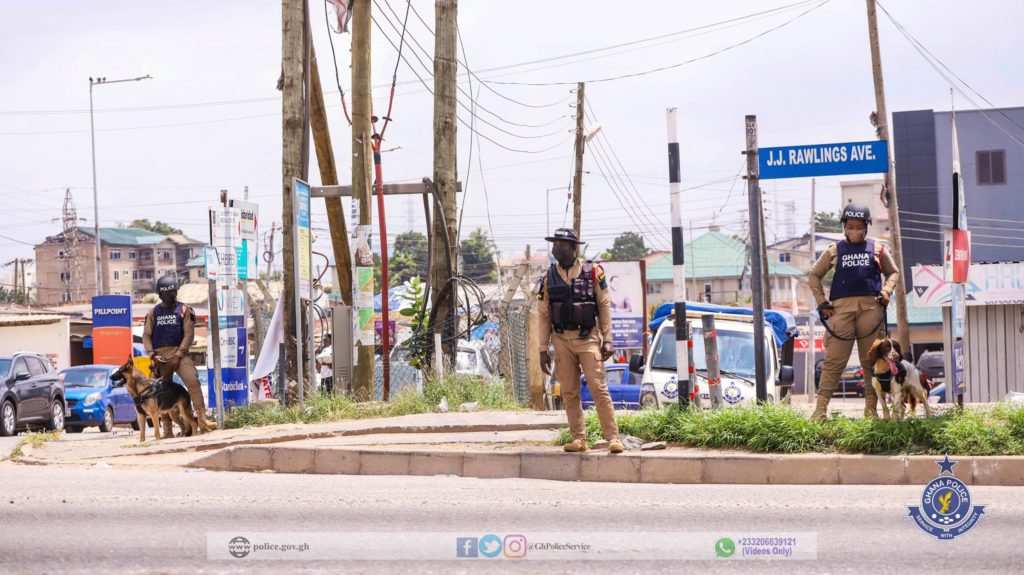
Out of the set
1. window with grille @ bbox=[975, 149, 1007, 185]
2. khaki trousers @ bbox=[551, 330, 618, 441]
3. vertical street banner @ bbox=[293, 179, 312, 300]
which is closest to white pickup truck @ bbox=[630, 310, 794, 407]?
vertical street banner @ bbox=[293, 179, 312, 300]

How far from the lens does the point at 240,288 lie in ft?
49.9

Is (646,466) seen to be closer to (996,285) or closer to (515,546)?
(515,546)

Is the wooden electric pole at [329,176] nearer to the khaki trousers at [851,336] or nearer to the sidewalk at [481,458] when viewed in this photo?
the sidewalk at [481,458]

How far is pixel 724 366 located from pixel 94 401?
14.1 m

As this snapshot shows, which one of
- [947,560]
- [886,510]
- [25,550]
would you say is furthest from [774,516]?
[25,550]

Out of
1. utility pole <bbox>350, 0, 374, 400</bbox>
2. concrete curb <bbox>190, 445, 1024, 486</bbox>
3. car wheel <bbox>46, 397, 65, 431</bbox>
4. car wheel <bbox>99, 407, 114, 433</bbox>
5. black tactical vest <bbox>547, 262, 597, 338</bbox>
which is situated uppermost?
utility pole <bbox>350, 0, 374, 400</bbox>

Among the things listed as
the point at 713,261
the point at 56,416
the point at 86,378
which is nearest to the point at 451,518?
the point at 56,416

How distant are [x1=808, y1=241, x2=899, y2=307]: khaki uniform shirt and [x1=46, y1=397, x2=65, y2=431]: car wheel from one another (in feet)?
52.1

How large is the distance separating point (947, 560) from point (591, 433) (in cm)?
490

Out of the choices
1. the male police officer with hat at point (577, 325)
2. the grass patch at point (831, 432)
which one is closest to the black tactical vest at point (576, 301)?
the male police officer with hat at point (577, 325)

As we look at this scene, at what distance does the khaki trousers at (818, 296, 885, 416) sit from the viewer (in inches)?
397

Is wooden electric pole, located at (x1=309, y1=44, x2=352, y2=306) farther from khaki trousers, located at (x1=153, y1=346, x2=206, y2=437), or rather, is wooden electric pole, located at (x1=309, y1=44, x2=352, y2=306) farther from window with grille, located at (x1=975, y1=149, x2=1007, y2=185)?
window with grille, located at (x1=975, y1=149, x2=1007, y2=185)

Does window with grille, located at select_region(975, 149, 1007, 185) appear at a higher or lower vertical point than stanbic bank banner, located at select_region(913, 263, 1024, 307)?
higher

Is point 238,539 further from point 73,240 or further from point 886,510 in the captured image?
point 73,240
